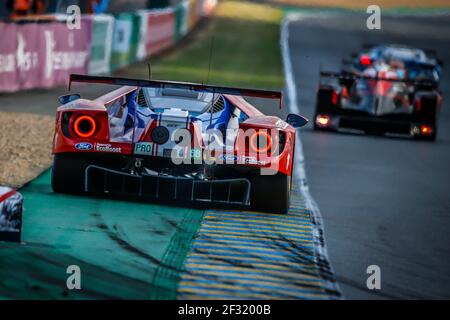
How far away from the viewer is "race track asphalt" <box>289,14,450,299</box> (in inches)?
326

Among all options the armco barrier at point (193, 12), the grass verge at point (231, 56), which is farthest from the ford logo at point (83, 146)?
the armco barrier at point (193, 12)

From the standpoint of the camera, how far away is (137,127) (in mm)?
10062

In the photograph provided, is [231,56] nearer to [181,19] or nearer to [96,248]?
[181,19]

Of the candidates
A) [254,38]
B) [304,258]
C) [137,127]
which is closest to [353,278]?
[304,258]

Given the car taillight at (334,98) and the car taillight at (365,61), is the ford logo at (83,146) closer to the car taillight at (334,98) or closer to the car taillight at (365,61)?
the car taillight at (334,98)

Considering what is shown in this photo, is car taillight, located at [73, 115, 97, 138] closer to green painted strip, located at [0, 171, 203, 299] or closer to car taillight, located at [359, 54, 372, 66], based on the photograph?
green painted strip, located at [0, 171, 203, 299]

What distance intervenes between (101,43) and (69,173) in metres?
18.1

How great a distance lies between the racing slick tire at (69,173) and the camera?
10023 millimetres

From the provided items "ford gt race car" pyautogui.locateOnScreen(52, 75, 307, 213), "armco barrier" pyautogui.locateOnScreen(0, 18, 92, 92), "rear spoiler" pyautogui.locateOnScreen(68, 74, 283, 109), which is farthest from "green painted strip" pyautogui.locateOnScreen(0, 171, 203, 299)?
"armco barrier" pyautogui.locateOnScreen(0, 18, 92, 92)

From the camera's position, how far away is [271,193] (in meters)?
10.2

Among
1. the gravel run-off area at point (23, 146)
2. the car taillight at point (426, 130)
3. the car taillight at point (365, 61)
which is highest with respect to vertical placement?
the car taillight at point (365, 61)

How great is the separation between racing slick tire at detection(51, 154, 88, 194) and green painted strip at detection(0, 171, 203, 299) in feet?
0.36

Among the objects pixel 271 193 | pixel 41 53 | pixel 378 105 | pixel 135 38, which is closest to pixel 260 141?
pixel 271 193
